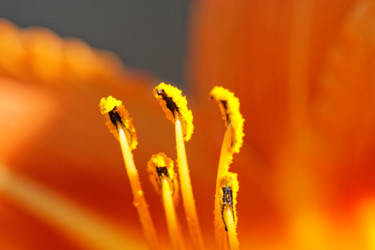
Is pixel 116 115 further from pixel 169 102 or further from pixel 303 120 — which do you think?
pixel 303 120

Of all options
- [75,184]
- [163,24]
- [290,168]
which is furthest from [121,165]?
[163,24]

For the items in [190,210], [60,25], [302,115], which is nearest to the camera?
[190,210]

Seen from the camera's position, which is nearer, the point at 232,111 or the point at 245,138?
the point at 232,111

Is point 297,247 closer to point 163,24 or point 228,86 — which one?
point 228,86

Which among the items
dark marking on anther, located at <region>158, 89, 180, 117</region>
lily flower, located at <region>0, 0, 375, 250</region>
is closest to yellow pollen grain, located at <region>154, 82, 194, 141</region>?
dark marking on anther, located at <region>158, 89, 180, 117</region>

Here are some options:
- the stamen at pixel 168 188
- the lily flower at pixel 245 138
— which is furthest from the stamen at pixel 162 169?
the lily flower at pixel 245 138

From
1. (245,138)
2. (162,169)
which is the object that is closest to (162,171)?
(162,169)
